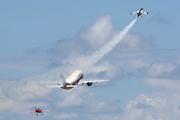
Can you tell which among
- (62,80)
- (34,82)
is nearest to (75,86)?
(62,80)

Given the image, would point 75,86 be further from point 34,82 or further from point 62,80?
point 34,82

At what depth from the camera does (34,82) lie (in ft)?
652

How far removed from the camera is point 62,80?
19262 centimetres

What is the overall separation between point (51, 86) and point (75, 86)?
11137mm

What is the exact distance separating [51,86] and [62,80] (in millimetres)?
5674

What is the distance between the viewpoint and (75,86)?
7687 inches

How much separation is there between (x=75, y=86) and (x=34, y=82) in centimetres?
1966

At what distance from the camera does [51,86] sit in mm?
192500

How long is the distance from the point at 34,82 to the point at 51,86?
34.7 feet

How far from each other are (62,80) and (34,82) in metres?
14.8
